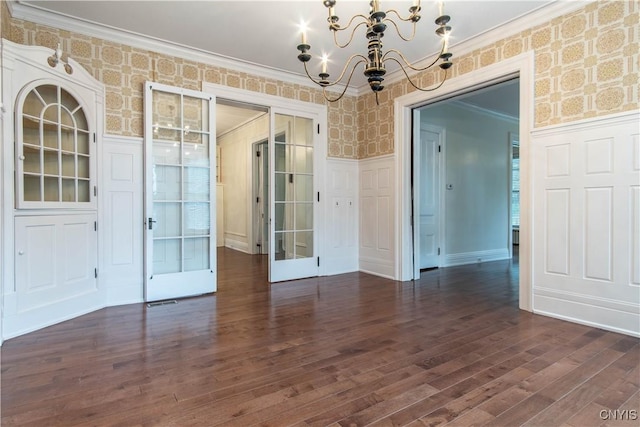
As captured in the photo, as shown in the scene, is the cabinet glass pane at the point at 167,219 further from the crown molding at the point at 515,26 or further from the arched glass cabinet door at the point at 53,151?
the crown molding at the point at 515,26

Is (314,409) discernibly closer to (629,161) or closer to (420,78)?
(629,161)

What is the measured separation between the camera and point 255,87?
4.43m

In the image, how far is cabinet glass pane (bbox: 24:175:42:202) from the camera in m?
2.79

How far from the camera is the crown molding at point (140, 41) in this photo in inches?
122

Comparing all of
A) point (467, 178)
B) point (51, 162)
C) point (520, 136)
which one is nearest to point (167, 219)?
point (51, 162)

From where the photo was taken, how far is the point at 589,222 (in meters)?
2.85

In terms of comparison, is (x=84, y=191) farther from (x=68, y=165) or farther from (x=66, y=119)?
(x=66, y=119)

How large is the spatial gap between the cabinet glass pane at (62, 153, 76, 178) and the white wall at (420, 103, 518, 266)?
15.5ft

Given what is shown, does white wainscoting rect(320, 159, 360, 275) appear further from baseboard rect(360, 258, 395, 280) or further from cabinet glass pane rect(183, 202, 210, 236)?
cabinet glass pane rect(183, 202, 210, 236)

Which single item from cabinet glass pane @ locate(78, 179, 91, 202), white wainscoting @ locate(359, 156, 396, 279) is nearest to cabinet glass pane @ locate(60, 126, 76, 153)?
cabinet glass pane @ locate(78, 179, 91, 202)

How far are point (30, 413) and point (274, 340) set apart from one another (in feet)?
4.63

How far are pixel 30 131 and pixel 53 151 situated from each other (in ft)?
0.74

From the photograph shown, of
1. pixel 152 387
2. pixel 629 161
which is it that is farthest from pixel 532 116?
pixel 152 387

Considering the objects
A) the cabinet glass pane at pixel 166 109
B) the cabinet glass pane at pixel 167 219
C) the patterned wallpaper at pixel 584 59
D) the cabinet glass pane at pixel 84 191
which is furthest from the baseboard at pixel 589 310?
the cabinet glass pane at pixel 84 191
